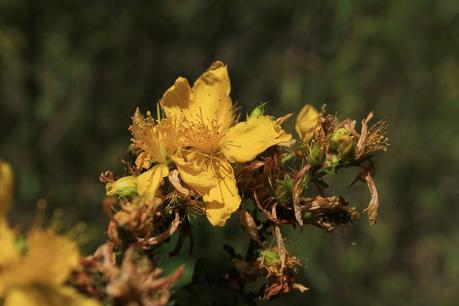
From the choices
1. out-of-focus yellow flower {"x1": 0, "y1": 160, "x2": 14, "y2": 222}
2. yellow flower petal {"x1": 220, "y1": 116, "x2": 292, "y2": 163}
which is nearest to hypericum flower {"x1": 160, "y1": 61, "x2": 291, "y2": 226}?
yellow flower petal {"x1": 220, "y1": 116, "x2": 292, "y2": 163}

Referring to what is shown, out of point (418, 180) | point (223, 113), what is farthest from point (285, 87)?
point (223, 113)

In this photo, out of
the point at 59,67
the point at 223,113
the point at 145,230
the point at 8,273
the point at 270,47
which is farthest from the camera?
the point at 270,47

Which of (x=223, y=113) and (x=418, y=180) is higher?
(x=418, y=180)

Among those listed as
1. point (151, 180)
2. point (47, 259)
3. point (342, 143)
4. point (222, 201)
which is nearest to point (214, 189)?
point (222, 201)

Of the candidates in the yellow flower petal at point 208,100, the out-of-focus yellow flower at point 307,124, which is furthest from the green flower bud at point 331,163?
the yellow flower petal at point 208,100

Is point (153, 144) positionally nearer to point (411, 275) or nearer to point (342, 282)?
point (342, 282)
